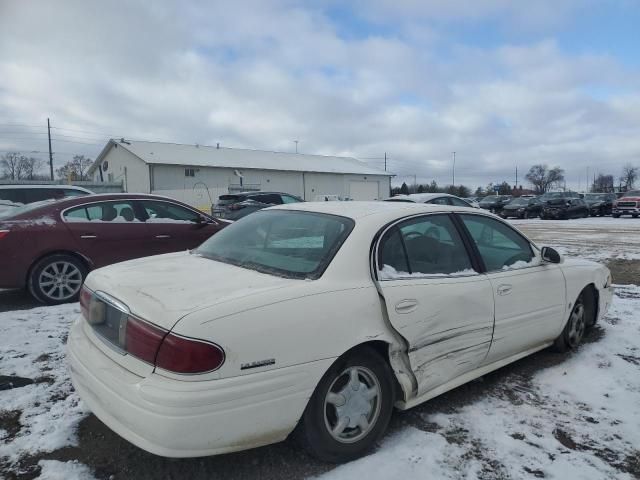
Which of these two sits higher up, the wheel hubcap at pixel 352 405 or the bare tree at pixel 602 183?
the bare tree at pixel 602 183

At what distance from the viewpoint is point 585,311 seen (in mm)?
4594

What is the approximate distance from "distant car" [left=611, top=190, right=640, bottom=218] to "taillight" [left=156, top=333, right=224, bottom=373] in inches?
1265

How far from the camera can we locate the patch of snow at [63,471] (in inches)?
96.7

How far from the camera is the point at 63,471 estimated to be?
8.21 ft

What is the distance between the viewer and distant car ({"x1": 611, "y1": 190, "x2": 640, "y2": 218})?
92.3 feet

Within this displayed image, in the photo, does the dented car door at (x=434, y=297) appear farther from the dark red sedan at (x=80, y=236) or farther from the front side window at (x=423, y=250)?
the dark red sedan at (x=80, y=236)

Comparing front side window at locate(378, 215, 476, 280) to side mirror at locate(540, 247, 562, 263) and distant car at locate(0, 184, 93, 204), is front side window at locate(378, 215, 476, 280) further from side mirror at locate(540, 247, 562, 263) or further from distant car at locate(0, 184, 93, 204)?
distant car at locate(0, 184, 93, 204)

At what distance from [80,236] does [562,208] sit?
94.1 feet

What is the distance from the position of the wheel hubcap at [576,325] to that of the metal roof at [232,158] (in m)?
33.7

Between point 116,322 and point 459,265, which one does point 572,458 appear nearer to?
point 459,265

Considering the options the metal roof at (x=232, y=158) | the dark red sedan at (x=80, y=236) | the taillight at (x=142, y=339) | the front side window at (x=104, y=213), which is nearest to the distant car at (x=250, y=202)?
the dark red sedan at (x=80, y=236)

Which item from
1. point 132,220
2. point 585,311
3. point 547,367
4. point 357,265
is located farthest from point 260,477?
point 132,220

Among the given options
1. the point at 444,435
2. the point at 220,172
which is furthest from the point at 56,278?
the point at 220,172

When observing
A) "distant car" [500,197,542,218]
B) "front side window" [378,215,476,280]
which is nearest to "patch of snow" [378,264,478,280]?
"front side window" [378,215,476,280]
